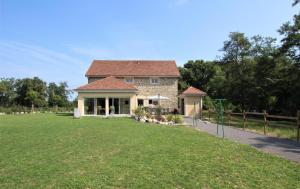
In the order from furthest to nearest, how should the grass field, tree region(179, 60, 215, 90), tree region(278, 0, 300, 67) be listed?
tree region(179, 60, 215, 90), tree region(278, 0, 300, 67), the grass field

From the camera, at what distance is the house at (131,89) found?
32.0 m

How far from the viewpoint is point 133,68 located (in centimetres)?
3941

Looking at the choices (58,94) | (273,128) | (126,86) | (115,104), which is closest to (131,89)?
(126,86)

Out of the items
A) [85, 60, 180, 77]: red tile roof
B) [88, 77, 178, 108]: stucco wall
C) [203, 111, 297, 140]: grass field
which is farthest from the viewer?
[85, 60, 180, 77]: red tile roof

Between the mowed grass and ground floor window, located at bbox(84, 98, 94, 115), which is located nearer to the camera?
the mowed grass

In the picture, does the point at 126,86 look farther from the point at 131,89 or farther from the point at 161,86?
the point at 161,86

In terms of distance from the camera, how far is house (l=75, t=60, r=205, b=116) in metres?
32.0

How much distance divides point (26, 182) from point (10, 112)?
1612 inches

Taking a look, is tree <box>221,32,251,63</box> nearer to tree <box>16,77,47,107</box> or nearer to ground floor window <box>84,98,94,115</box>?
ground floor window <box>84,98,94,115</box>

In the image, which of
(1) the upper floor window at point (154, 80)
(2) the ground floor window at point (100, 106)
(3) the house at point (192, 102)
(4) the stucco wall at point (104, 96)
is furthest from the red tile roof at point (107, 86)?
(3) the house at point (192, 102)

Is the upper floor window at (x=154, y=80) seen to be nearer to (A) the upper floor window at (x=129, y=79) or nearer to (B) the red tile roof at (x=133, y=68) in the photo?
(B) the red tile roof at (x=133, y=68)

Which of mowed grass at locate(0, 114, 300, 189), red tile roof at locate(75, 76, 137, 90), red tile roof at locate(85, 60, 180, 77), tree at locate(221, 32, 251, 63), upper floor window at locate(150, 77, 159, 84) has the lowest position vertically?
mowed grass at locate(0, 114, 300, 189)

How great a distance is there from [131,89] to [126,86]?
111 centimetres

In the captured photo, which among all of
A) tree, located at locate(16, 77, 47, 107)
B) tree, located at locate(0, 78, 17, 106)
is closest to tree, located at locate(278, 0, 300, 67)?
tree, located at locate(16, 77, 47, 107)
